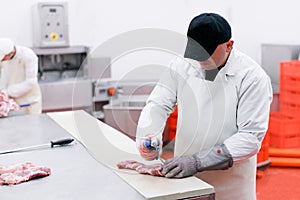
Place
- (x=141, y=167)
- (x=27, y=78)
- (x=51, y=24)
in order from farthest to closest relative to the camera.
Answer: (x=51, y=24)
(x=27, y=78)
(x=141, y=167)

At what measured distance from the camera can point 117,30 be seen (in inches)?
197

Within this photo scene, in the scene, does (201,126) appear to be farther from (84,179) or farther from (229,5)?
(229,5)

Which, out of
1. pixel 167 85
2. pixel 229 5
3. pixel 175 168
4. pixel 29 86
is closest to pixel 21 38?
pixel 29 86

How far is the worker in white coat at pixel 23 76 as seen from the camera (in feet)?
12.5

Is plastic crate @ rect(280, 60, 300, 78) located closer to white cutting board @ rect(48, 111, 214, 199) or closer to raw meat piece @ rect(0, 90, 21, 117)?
white cutting board @ rect(48, 111, 214, 199)

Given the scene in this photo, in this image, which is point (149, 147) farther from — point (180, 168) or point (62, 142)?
point (62, 142)

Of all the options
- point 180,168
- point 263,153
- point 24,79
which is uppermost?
point 180,168

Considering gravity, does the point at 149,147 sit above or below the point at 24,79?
above

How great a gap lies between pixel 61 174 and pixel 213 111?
27.3 inches

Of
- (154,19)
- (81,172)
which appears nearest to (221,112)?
(81,172)

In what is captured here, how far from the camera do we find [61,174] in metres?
1.68

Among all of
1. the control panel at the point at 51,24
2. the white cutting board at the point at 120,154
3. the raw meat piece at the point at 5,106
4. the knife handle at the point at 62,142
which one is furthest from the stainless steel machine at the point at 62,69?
the knife handle at the point at 62,142

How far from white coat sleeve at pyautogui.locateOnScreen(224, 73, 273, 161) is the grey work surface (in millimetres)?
480

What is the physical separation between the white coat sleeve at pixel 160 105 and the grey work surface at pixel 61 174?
283 millimetres
